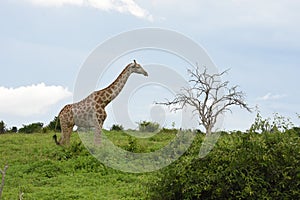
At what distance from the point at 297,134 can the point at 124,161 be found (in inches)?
235

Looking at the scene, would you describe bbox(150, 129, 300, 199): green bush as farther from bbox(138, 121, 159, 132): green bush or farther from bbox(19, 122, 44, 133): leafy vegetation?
bbox(19, 122, 44, 133): leafy vegetation

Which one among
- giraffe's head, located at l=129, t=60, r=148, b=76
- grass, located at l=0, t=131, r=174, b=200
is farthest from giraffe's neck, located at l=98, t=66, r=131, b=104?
grass, located at l=0, t=131, r=174, b=200

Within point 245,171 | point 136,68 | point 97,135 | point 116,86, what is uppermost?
point 136,68

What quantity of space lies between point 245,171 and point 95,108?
8426 mm

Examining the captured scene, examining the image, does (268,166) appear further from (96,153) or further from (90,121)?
(90,121)

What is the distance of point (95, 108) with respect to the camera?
14219 millimetres

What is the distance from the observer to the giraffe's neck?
14453 millimetres

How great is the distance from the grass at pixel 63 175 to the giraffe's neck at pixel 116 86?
4.69ft

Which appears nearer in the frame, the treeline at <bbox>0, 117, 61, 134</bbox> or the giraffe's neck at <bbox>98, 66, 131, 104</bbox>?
the giraffe's neck at <bbox>98, 66, 131, 104</bbox>

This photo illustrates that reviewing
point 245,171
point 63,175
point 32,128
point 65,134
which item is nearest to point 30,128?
point 32,128

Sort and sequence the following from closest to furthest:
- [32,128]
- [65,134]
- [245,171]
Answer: [245,171] → [65,134] → [32,128]

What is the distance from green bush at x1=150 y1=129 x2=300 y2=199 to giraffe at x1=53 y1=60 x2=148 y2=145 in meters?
7.64

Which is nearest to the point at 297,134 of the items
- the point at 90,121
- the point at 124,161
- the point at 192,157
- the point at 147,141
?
the point at 192,157

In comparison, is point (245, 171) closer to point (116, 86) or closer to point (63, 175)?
point (63, 175)
